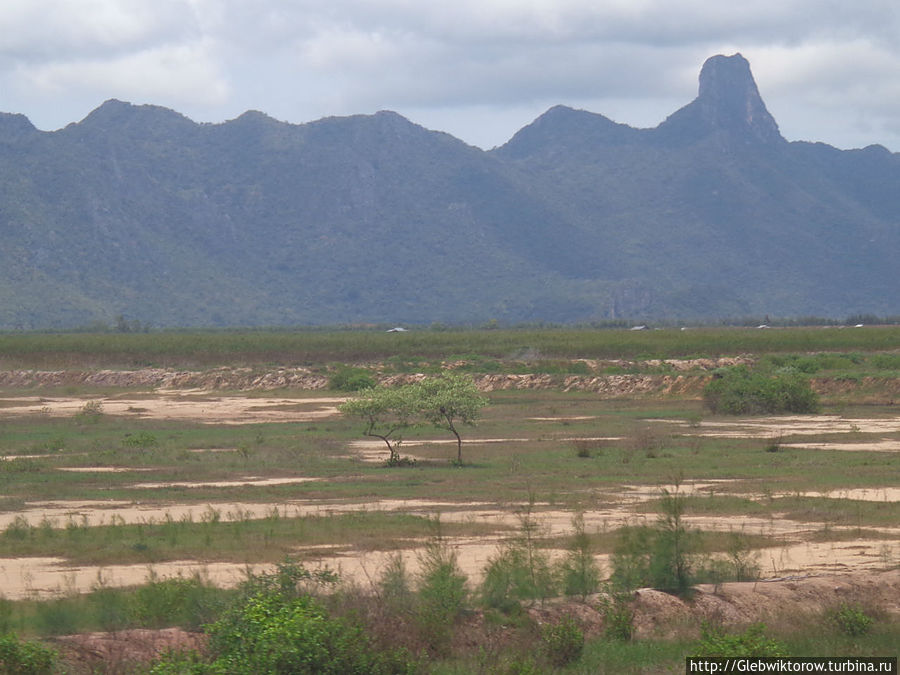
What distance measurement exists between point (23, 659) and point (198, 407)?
152 feet

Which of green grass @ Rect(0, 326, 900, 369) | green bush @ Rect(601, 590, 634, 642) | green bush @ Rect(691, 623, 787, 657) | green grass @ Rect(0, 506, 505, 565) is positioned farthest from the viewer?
green grass @ Rect(0, 326, 900, 369)

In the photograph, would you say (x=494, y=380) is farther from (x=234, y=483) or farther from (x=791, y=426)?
(x=234, y=483)

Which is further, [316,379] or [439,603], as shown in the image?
[316,379]

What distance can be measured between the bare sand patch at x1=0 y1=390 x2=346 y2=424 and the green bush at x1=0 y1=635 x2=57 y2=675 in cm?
3618

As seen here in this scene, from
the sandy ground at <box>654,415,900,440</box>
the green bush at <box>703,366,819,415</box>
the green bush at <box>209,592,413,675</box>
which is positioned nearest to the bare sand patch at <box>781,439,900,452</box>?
the sandy ground at <box>654,415,900,440</box>

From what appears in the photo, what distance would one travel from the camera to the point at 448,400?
34.4 metres

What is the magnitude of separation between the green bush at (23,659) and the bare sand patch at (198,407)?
119 ft

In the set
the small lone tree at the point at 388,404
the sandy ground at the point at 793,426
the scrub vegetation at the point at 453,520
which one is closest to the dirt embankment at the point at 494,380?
the scrub vegetation at the point at 453,520

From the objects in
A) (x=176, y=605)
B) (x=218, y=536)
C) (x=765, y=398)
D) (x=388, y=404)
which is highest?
(x=388, y=404)

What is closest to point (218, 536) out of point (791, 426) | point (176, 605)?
point (176, 605)

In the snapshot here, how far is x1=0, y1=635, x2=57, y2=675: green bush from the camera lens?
12008 mm

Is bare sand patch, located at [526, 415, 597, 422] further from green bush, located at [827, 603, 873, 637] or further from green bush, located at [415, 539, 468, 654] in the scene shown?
green bush, located at [827, 603, 873, 637]

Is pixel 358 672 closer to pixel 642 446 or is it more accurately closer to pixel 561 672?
pixel 561 672

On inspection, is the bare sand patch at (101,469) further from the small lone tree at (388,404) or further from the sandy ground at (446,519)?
the small lone tree at (388,404)
